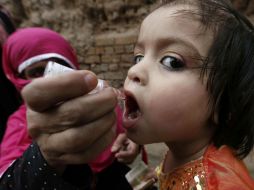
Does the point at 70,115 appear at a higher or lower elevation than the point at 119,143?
higher

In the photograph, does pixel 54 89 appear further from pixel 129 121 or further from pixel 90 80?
pixel 129 121

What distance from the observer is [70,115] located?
69 cm

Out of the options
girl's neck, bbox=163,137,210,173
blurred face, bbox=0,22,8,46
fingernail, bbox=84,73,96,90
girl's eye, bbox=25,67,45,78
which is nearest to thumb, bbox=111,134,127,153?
girl's neck, bbox=163,137,210,173

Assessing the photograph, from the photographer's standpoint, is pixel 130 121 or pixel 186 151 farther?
pixel 186 151

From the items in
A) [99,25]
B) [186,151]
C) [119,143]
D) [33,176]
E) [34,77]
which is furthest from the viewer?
[99,25]

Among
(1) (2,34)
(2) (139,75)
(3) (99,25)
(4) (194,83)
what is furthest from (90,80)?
(3) (99,25)

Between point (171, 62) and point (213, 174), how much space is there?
0.31m

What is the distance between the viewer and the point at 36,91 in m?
0.67

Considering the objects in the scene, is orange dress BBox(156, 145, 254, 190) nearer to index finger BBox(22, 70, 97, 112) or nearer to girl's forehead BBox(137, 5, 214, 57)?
girl's forehead BBox(137, 5, 214, 57)

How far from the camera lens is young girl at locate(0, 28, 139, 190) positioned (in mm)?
1562

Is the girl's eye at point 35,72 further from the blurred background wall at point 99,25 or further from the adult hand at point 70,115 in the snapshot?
the blurred background wall at point 99,25

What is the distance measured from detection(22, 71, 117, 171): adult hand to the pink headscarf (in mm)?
1155

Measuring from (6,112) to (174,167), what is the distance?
1.41 m

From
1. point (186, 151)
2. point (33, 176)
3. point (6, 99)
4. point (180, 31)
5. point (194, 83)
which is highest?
point (180, 31)
